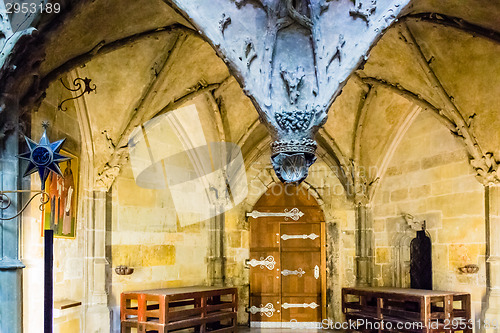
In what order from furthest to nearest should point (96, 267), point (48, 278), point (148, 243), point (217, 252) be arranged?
point (217, 252) < point (148, 243) < point (96, 267) < point (48, 278)

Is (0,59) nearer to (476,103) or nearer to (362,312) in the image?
(476,103)

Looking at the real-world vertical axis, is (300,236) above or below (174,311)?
above

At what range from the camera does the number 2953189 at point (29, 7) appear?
425 cm

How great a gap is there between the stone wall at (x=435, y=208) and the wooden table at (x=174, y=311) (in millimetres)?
2395

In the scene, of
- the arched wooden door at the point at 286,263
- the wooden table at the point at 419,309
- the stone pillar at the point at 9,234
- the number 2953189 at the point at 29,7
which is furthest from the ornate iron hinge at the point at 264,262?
the number 2953189 at the point at 29,7

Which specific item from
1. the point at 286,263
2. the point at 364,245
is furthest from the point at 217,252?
the point at 364,245

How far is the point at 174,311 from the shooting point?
669 cm

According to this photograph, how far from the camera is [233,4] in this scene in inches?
191

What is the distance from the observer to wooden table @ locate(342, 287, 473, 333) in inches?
254

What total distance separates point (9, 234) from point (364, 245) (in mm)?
5598

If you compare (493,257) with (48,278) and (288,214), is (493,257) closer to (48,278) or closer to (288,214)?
(288,214)

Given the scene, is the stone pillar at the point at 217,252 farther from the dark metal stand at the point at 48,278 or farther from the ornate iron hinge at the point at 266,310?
the dark metal stand at the point at 48,278

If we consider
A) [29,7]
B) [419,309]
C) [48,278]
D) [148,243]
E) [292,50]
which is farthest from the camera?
[148,243]

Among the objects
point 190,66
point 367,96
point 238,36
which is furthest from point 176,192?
point 238,36
